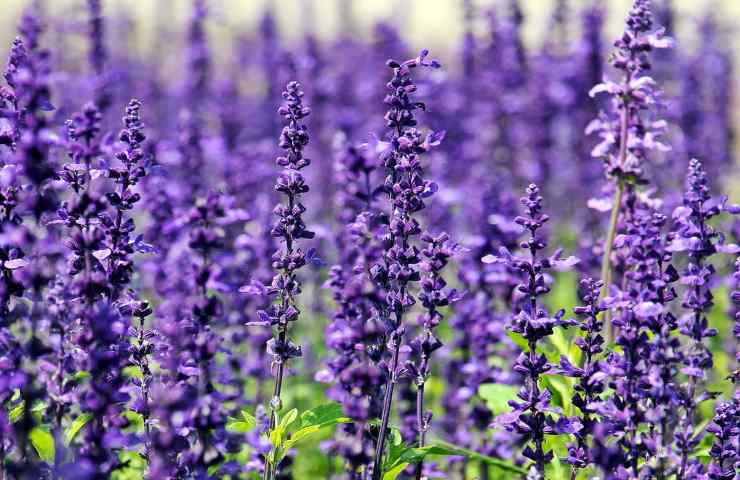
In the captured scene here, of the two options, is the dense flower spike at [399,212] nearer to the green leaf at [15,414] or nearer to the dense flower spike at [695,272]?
the dense flower spike at [695,272]

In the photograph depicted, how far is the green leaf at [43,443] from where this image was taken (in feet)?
15.7

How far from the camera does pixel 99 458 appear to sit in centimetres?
389

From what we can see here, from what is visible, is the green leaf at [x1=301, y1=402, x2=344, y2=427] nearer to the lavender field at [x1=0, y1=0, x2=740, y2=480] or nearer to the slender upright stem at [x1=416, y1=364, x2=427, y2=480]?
the lavender field at [x1=0, y1=0, x2=740, y2=480]

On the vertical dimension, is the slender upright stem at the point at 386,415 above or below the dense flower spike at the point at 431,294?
below

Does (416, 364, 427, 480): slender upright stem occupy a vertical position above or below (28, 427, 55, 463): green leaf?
above

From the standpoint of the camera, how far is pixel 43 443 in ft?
16.0

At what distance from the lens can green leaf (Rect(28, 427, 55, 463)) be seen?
4.79 m

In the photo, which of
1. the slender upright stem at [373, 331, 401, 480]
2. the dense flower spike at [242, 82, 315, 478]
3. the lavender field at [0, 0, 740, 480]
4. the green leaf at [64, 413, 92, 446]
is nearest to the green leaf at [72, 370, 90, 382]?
the lavender field at [0, 0, 740, 480]

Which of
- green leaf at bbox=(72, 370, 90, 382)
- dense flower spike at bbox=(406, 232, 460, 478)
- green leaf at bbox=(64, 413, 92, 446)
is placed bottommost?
green leaf at bbox=(64, 413, 92, 446)

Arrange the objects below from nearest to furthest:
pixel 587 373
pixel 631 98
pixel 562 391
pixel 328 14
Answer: pixel 587 373 → pixel 562 391 → pixel 631 98 → pixel 328 14

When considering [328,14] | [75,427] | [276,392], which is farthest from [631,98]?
[328,14]

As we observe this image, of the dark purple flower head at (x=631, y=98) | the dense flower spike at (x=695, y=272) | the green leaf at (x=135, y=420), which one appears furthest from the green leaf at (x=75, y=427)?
the dark purple flower head at (x=631, y=98)

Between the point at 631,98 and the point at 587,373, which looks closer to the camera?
the point at 587,373

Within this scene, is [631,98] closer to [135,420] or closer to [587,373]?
[587,373]
